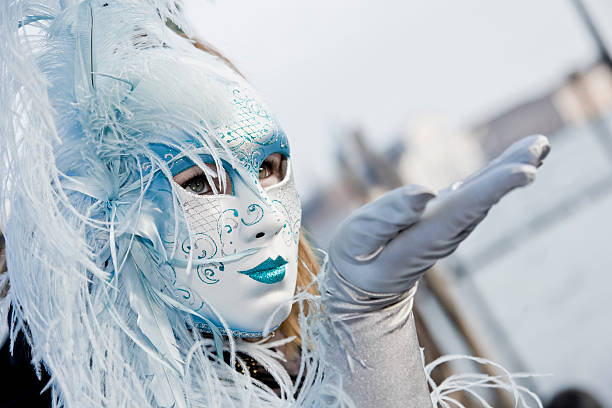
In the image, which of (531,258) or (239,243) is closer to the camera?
(239,243)

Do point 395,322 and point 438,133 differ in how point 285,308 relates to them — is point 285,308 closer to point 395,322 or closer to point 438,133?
point 395,322

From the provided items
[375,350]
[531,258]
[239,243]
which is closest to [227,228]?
[239,243]

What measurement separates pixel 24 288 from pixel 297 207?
0.39m

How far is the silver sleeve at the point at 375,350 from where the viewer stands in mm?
671

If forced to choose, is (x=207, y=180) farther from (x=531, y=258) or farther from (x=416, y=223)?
(x=531, y=258)

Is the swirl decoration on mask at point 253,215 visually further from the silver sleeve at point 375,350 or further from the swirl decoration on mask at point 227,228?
the silver sleeve at point 375,350

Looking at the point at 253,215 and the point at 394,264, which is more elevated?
the point at 253,215

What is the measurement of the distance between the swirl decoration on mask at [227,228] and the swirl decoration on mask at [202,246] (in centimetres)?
1

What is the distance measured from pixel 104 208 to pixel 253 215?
0.67 feet

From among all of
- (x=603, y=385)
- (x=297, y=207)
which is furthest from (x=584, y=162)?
(x=297, y=207)

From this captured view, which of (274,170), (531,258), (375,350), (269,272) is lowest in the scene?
(531,258)

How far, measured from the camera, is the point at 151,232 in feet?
2.49

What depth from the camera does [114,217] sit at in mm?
767

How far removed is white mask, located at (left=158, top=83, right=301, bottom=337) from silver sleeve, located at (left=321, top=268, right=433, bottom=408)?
0.35ft
